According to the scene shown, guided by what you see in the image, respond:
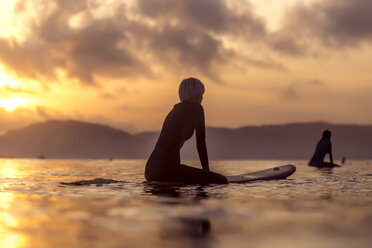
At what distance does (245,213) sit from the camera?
548 cm

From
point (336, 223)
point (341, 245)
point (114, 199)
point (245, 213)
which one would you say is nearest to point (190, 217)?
point (245, 213)

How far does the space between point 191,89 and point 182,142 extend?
1.11m

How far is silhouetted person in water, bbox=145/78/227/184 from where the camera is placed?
962 centimetres

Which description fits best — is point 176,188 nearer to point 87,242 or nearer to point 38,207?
point 38,207

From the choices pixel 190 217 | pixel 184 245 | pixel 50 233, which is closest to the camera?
pixel 184 245

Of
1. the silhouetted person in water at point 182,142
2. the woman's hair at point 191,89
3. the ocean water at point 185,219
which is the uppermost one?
the woman's hair at point 191,89

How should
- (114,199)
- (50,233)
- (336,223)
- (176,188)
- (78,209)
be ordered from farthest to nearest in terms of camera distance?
(176,188) < (114,199) < (78,209) < (336,223) < (50,233)

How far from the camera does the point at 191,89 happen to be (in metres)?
9.83

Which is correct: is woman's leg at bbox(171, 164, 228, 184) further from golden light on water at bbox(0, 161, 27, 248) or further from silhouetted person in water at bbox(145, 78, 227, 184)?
golden light on water at bbox(0, 161, 27, 248)

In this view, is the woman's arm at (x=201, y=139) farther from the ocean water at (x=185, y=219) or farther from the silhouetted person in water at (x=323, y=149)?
the silhouetted person in water at (x=323, y=149)

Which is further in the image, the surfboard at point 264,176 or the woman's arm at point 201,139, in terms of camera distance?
the surfboard at point 264,176

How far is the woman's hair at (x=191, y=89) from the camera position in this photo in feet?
32.3

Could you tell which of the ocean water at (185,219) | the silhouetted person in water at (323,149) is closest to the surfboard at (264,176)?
the ocean water at (185,219)

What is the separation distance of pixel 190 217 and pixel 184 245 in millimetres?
1517
